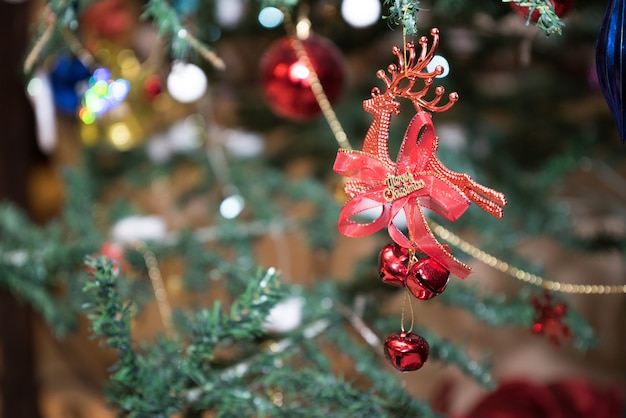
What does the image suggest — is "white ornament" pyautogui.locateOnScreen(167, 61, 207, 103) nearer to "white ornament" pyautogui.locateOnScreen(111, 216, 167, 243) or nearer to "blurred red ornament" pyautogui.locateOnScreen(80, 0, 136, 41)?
"white ornament" pyautogui.locateOnScreen(111, 216, 167, 243)

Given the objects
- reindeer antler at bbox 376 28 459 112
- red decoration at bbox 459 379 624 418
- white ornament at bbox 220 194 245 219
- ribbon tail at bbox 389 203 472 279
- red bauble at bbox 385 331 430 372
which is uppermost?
reindeer antler at bbox 376 28 459 112

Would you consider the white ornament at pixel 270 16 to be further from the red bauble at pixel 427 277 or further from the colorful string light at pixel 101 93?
the red bauble at pixel 427 277

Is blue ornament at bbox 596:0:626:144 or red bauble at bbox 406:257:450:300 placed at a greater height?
blue ornament at bbox 596:0:626:144

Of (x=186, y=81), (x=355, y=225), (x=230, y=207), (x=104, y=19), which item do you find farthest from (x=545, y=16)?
(x=104, y=19)

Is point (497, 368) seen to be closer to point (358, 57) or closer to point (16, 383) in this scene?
point (358, 57)

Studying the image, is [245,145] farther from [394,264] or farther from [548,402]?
[394,264]

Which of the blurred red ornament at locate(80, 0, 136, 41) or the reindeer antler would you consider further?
the blurred red ornament at locate(80, 0, 136, 41)

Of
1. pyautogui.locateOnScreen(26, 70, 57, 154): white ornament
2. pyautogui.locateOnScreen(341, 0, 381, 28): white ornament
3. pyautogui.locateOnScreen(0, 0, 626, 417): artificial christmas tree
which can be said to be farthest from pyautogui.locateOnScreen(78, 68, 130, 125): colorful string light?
pyautogui.locateOnScreen(341, 0, 381, 28): white ornament
